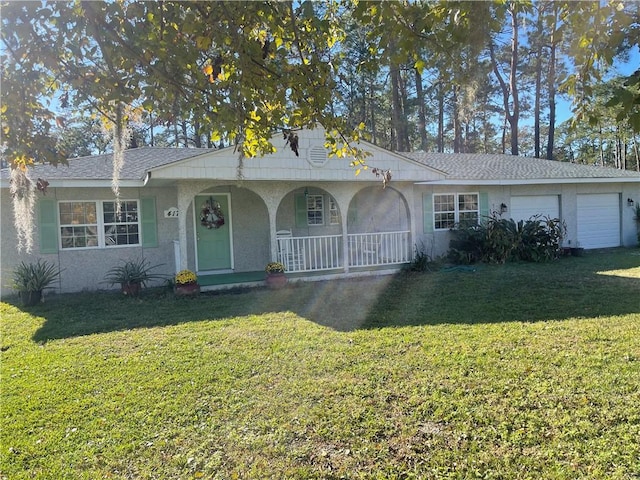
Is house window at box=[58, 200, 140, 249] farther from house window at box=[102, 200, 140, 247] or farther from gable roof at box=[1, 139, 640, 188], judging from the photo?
gable roof at box=[1, 139, 640, 188]

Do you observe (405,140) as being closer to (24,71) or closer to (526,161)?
(526,161)

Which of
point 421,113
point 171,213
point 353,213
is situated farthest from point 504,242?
point 421,113

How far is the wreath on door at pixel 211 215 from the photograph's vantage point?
33.5ft

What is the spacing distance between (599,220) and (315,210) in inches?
383

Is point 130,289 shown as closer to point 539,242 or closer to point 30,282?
point 30,282

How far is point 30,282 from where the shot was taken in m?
7.68

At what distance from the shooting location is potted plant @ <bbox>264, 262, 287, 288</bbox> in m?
8.74

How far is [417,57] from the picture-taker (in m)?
2.74

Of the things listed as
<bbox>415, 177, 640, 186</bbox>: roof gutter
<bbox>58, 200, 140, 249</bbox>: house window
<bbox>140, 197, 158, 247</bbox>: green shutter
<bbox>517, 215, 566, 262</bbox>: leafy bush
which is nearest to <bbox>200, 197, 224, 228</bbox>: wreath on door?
<bbox>140, 197, 158, 247</bbox>: green shutter

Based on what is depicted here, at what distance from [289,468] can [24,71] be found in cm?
326

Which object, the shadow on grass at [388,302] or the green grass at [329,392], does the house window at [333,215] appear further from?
the green grass at [329,392]

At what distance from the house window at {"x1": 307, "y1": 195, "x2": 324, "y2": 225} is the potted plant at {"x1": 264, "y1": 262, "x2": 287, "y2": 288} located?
2.67 meters

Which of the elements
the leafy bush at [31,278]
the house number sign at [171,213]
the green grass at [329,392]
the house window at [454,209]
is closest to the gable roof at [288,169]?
the house window at [454,209]

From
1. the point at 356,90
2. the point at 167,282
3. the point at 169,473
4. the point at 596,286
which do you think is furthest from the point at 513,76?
the point at 169,473
